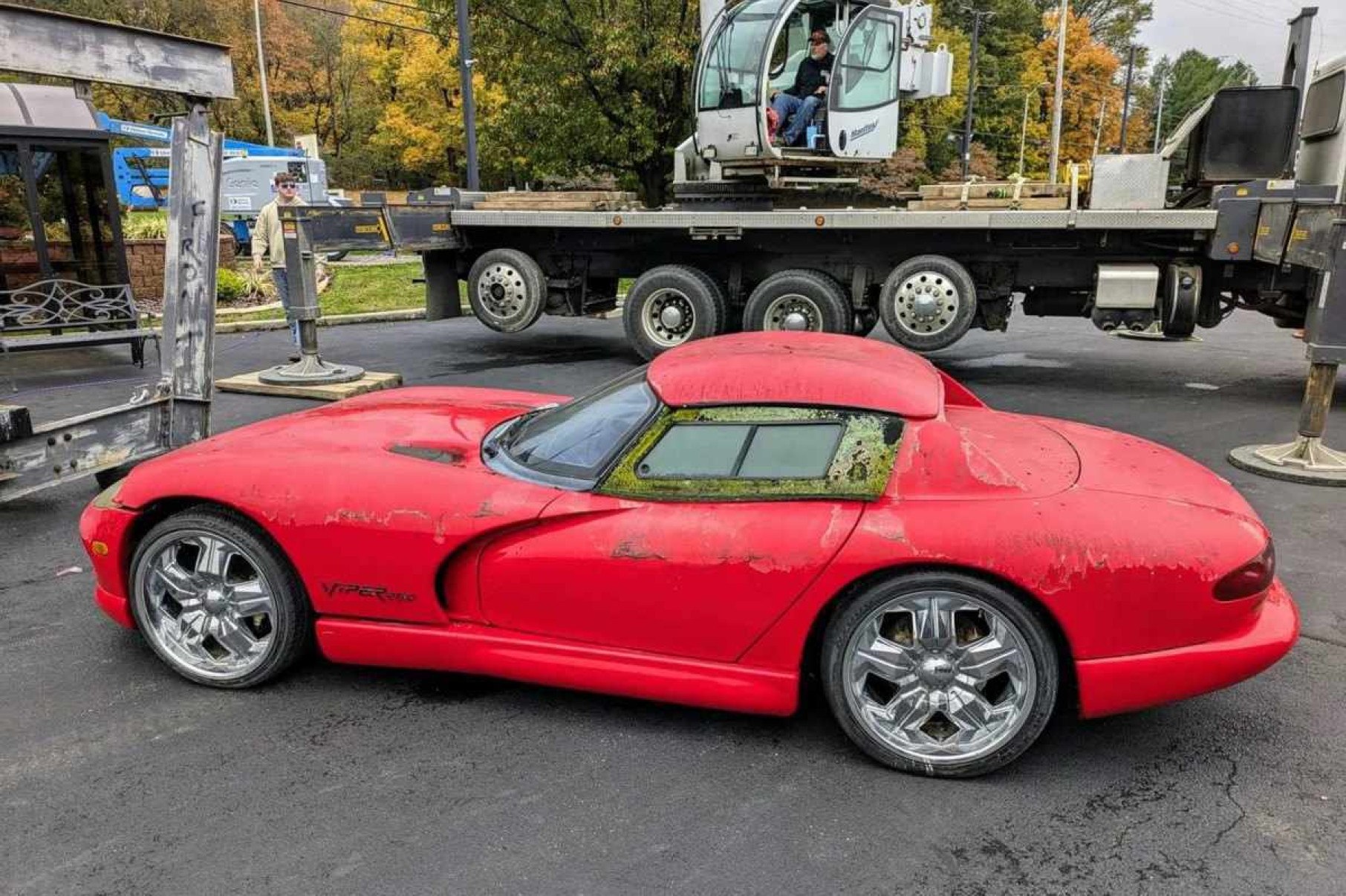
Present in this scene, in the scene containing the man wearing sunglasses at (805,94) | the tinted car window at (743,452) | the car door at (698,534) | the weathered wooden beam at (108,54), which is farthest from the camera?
the man wearing sunglasses at (805,94)

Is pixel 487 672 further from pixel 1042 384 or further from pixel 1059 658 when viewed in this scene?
pixel 1042 384

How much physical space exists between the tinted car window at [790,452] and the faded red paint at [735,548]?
4.1 inches

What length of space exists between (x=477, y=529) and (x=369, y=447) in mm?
676

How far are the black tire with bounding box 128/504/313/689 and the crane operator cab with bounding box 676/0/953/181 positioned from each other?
295 inches

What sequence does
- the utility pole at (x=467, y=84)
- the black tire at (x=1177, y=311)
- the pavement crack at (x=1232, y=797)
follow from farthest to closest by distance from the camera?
the utility pole at (x=467, y=84) → the black tire at (x=1177, y=311) → the pavement crack at (x=1232, y=797)

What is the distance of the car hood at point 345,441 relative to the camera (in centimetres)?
330

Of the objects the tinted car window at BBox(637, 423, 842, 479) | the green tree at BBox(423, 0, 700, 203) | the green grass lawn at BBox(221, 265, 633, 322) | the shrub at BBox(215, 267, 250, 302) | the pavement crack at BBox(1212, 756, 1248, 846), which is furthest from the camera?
the green tree at BBox(423, 0, 700, 203)

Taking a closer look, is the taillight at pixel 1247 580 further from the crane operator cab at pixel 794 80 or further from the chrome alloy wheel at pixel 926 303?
the crane operator cab at pixel 794 80

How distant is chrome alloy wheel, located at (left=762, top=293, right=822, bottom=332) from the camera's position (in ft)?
30.2

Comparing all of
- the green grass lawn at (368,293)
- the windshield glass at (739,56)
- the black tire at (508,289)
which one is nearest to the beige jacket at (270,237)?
the black tire at (508,289)

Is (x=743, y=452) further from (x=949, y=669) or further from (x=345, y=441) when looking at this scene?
(x=345, y=441)

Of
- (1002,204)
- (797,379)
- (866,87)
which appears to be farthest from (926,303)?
(797,379)

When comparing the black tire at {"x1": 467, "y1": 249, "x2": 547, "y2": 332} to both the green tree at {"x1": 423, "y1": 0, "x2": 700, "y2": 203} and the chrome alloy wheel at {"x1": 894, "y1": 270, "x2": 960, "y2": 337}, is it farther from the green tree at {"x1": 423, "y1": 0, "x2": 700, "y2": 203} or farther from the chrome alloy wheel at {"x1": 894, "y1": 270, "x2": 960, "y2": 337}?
the green tree at {"x1": 423, "y1": 0, "x2": 700, "y2": 203}

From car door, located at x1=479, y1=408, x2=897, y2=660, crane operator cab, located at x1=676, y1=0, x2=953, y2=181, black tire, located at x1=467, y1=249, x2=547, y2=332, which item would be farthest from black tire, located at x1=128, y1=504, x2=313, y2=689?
crane operator cab, located at x1=676, y1=0, x2=953, y2=181
